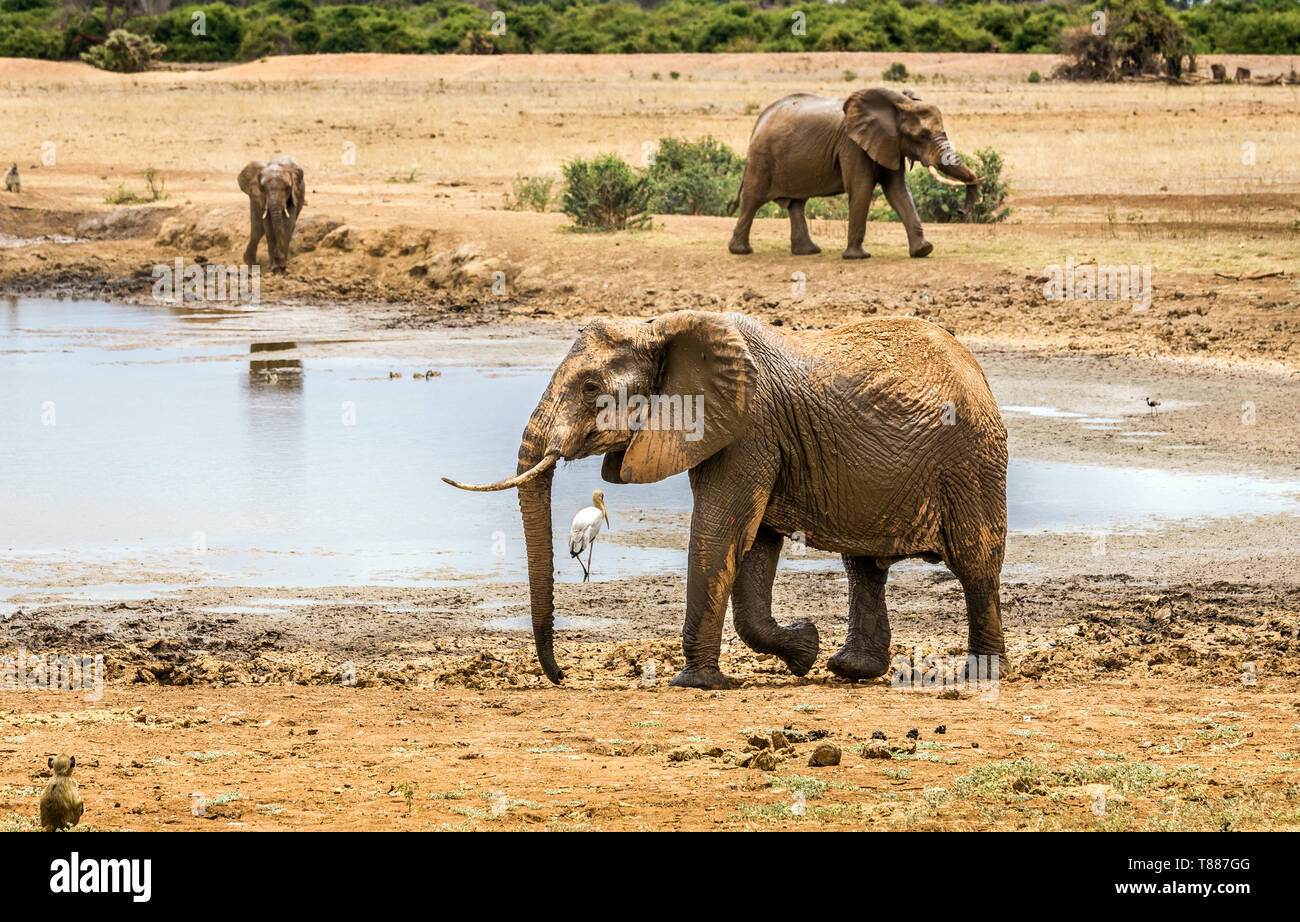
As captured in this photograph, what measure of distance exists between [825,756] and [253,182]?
20511 mm

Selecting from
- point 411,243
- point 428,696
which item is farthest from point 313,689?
point 411,243

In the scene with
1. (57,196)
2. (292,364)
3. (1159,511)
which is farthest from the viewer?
(57,196)

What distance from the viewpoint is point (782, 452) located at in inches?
309

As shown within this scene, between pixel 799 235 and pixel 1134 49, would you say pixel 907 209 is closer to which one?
pixel 799 235

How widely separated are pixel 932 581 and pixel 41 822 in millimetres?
5854

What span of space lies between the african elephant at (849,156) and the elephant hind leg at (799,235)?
0.01 meters

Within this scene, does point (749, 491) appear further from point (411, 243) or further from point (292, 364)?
point (411, 243)

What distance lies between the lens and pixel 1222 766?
6.10 meters

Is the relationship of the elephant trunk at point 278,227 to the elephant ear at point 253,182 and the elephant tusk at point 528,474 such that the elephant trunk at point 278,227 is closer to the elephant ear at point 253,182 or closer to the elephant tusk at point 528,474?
the elephant ear at point 253,182

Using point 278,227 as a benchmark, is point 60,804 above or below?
below

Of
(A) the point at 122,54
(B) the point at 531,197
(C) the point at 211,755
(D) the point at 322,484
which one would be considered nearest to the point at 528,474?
(C) the point at 211,755

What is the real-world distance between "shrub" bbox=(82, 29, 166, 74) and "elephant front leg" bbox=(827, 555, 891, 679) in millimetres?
59413

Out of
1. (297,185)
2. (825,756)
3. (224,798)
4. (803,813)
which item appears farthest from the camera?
(297,185)

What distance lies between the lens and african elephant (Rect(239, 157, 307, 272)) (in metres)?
24.8
